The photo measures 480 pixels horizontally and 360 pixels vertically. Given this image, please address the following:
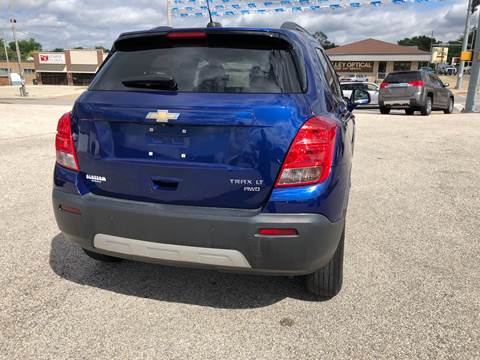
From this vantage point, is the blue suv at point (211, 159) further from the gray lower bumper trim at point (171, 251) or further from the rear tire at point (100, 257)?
the rear tire at point (100, 257)

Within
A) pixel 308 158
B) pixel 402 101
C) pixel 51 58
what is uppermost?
pixel 51 58

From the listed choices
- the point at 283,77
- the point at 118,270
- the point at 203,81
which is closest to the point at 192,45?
the point at 203,81

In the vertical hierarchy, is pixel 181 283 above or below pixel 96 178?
below

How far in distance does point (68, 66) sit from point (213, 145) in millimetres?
75922

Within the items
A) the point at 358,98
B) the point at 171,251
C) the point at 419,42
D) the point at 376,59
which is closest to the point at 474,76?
the point at 358,98

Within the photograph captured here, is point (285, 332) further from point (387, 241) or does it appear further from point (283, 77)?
point (387, 241)

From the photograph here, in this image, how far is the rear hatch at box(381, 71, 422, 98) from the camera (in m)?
15.2

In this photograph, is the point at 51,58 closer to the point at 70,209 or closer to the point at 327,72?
the point at 327,72

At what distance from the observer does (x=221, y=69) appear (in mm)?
2531

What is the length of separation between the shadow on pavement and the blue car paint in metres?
0.80

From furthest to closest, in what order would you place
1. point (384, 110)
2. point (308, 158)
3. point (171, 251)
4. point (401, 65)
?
point (401, 65)
point (384, 110)
point (171, 251)
point (308, 158)

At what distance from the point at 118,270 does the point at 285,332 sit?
4.83 feet

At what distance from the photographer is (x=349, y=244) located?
3814 millimetres

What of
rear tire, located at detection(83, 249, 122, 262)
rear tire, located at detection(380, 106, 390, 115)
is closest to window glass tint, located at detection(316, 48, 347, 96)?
rear tire, located at detection(83, 249, 122, 262)
